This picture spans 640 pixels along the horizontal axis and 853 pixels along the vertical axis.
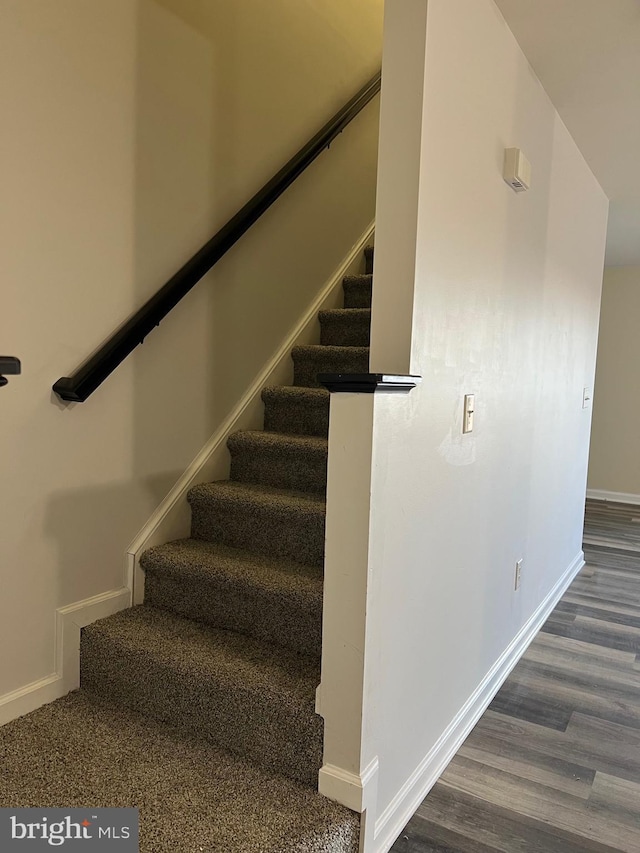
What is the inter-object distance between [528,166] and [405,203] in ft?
3.02

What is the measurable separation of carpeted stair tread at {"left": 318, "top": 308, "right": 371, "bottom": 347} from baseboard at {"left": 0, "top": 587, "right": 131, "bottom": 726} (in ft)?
5.41

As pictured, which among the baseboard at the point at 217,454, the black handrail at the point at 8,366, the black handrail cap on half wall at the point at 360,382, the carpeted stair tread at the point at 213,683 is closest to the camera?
the black handrail at the point at 8,366

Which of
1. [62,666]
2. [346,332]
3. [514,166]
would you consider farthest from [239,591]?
[514,166]

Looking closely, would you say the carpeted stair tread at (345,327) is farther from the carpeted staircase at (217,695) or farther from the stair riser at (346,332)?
the carpeted staircase at (217,695)

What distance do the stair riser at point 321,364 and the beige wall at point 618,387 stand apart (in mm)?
4258

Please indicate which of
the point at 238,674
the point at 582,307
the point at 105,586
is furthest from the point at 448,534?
the point at 582,307

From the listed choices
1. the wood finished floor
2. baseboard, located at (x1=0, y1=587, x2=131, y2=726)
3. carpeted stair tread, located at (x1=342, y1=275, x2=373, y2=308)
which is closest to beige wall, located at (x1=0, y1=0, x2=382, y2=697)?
baseboard, located at (x1=0, y1=587, x2=131, y2=726)

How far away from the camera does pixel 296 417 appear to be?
2680mm

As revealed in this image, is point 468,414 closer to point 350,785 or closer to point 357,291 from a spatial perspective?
point 350,785

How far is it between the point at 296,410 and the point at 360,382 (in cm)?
135

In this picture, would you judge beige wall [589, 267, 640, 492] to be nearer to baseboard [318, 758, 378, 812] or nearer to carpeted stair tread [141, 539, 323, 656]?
carpeted stair tread [141, 539, 323, 656]

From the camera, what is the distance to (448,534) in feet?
5.98

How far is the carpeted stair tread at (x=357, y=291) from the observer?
3.24m

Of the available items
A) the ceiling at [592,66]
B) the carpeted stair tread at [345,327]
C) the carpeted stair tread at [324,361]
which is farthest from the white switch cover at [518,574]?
the ceiling at [592,66]
